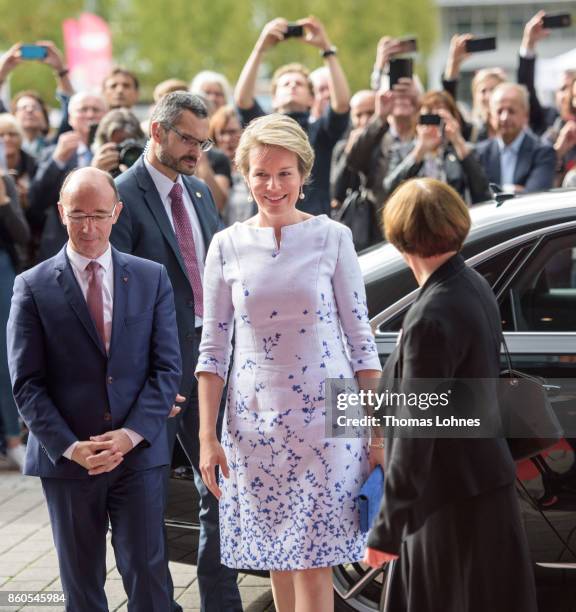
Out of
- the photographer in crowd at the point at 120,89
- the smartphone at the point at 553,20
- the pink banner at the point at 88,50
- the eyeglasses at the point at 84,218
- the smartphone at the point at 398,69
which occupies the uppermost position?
the pink banner at the point at 88,50

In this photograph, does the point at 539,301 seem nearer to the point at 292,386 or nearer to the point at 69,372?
the point at 292,386

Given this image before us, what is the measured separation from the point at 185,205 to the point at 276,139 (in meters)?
1.10

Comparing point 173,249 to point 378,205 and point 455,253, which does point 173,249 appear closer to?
point 455,253

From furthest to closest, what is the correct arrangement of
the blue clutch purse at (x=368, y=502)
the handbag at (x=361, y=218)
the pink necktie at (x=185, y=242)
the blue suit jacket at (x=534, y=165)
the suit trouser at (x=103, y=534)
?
the blue suit jacket at (x=534, y=165)
the handbag at (x=361, y=218)
the pink necktie at (x=185, y=242)
the suit trouser at (x=103, y=534)
the blue clutch purse at (x=368, y=502)

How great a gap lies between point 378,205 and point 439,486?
499 cm

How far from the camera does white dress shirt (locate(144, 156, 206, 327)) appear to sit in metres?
4.95

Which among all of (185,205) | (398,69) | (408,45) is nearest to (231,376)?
(185,205)

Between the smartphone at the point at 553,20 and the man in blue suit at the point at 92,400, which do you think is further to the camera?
the smartphone at the point at 553,20

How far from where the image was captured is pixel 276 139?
3990 millimetres

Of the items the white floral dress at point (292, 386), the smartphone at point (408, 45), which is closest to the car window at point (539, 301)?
the white floral dress at point (292, 386)

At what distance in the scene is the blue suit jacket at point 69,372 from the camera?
13.3 feet

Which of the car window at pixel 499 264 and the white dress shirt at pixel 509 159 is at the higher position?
the white dress shirt at pixel 509 159

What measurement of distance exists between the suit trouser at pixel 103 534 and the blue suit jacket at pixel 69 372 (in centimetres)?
6

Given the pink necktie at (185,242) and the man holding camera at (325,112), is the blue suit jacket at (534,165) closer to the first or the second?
the man holding camera at (325,112)
